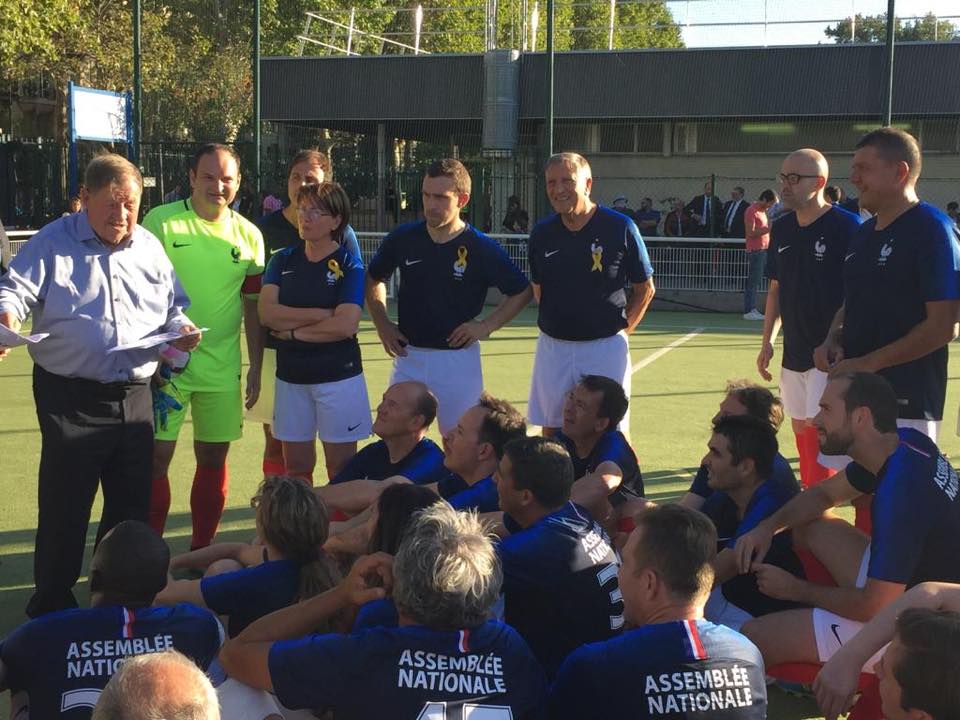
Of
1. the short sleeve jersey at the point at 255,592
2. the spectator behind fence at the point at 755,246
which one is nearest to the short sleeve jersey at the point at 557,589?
the short sleeve jersey at the point at 255,592

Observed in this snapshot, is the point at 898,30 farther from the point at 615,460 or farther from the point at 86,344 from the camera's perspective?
the point at 86,344

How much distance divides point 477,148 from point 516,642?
95.3 feet

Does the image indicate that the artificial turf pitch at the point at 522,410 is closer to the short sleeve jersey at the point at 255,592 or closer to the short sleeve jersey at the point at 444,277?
the short sleeve jersey at the point at 255,592

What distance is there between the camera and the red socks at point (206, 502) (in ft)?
20.5

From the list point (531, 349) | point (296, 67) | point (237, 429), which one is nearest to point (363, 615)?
point (237, 429)

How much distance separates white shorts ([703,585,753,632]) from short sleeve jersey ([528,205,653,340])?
2189 mm

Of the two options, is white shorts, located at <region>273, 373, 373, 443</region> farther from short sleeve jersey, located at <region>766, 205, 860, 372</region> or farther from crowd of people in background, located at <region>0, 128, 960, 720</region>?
short sleeve jersey, located at <region>766, 205, 860, 372</region>

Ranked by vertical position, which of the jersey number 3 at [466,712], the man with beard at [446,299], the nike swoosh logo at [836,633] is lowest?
the nike swoosh logo at [836,633]

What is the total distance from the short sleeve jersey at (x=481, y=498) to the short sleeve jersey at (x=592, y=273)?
190 cm

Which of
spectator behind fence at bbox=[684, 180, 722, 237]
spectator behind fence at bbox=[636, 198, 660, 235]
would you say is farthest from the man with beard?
spectator behind fence at bbox=[636, 198, 660, 235]

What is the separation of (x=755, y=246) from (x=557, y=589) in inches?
579

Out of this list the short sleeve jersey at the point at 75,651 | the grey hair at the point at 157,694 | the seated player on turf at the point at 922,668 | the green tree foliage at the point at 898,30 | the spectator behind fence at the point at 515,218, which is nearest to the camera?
the grey hair at the point at 157,694

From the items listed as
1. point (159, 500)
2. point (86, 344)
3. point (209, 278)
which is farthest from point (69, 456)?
point (209, 278)

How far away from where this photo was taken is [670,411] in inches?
411
